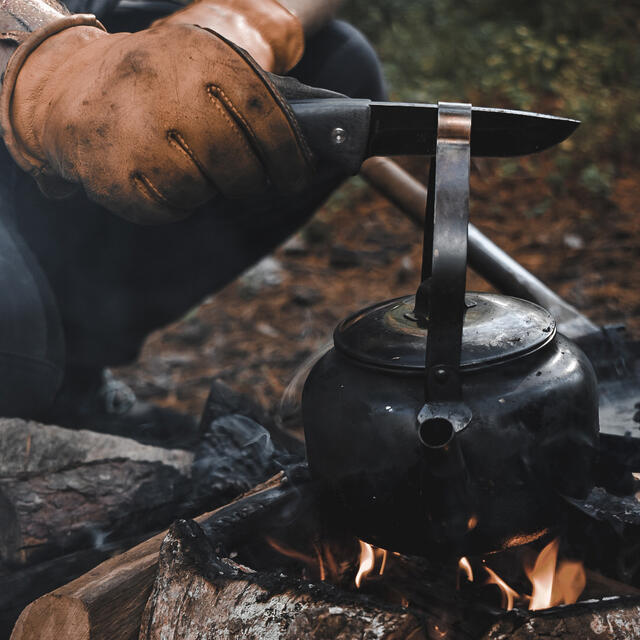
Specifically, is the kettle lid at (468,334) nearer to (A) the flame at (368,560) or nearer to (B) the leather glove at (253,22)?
(A) the flame at (368,560)

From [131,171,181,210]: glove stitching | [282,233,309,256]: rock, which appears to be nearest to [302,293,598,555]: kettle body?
[131,171,181,210]: glove stitching

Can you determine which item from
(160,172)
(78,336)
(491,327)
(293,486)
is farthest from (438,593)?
(78,336)

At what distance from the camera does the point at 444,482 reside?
1.02 m

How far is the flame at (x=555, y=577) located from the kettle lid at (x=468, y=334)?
0.39 m

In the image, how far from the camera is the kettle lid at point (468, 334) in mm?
1109

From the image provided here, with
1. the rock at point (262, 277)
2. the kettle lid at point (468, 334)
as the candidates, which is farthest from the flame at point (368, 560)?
the rock at point (262, 277)

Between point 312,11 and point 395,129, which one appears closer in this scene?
point 395,129

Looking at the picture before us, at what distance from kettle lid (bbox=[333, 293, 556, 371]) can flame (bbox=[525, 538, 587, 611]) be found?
1.29 feet

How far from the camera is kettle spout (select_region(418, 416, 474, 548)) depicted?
996 millimetres

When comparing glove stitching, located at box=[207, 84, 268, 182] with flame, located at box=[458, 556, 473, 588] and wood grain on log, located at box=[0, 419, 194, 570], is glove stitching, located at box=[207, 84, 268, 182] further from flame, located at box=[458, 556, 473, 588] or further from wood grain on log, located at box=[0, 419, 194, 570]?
wood grain on log, located at box=[0, 419, 194, 570]

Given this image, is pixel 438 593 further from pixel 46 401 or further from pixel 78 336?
pixel 78 336

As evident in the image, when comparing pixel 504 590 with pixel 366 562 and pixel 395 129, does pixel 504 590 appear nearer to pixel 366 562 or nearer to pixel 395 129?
pixel 366 562

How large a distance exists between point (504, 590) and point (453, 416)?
0.46 meters

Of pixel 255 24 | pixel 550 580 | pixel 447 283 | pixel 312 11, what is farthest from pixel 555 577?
pixel 312 11
